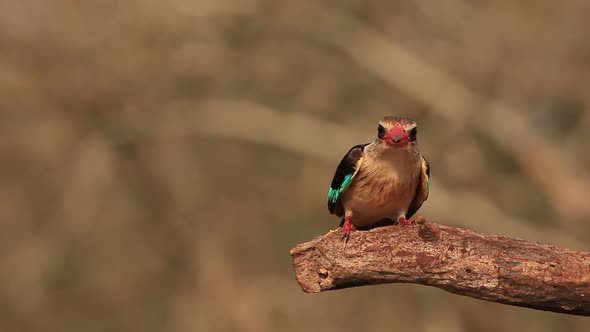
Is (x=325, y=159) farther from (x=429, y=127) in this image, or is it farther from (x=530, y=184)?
(x=530, y=184)

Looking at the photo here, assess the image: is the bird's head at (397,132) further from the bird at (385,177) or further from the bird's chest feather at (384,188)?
the bird's chest feather at (384,188)

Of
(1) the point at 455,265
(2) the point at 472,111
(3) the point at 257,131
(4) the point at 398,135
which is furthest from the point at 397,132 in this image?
(3) the point at 257,131

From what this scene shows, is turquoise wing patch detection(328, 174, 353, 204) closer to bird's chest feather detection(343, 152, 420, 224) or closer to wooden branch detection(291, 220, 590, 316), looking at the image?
bird's chest feather detection(343, 152, 420, 224)

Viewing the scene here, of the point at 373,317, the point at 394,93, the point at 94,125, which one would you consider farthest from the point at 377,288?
the point at 94,125

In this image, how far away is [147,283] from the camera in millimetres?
16578

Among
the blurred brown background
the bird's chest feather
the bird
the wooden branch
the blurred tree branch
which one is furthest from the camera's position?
the blurred brown background

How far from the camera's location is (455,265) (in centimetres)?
462

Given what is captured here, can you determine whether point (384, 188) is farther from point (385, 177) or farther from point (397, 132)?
point (397, 132)

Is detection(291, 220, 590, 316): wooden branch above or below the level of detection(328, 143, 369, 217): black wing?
below

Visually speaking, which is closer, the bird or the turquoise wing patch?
the bird

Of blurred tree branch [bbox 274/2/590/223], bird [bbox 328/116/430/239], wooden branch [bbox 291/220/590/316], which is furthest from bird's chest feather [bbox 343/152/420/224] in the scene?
blurred tree branch [bbox 274/2/590/223]

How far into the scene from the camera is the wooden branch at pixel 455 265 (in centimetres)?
449

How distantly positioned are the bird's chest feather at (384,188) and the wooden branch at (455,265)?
78cm

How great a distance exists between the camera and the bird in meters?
5.52
